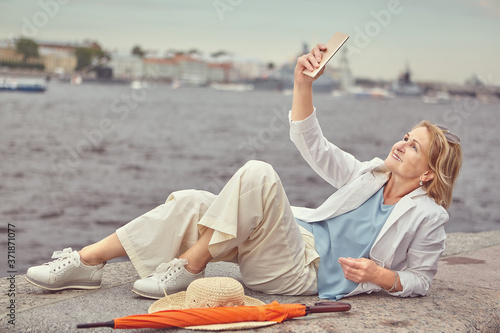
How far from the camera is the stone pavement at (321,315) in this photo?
9.48ft

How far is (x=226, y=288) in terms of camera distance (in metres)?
2.89

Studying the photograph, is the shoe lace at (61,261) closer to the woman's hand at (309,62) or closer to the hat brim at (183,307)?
the hat brim at (183,307)

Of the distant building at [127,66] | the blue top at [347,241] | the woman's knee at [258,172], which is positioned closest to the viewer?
the woman's knee at [258,172]

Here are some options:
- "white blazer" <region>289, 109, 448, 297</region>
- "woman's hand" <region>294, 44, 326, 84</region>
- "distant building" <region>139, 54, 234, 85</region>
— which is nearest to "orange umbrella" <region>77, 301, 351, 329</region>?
"white blazer" <region>289, 109, 448, 297</region>

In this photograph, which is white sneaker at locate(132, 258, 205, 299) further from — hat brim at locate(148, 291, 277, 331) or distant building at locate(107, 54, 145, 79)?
distant building at locate(107, 54, 145, 79)

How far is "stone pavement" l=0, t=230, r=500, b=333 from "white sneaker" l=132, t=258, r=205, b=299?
63 mm

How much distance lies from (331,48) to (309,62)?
0.40 feet

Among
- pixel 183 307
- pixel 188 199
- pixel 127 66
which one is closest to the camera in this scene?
pixel 183 307

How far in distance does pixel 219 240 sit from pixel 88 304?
0.69 m

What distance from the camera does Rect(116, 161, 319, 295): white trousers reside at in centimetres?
303

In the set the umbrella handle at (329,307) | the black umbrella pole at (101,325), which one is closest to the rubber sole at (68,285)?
the black umbrella pole at (101,325)

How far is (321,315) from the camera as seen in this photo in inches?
121

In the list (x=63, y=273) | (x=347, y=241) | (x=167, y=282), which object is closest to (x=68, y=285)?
(x=63, y=273)

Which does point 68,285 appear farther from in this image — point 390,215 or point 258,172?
point 390,215
